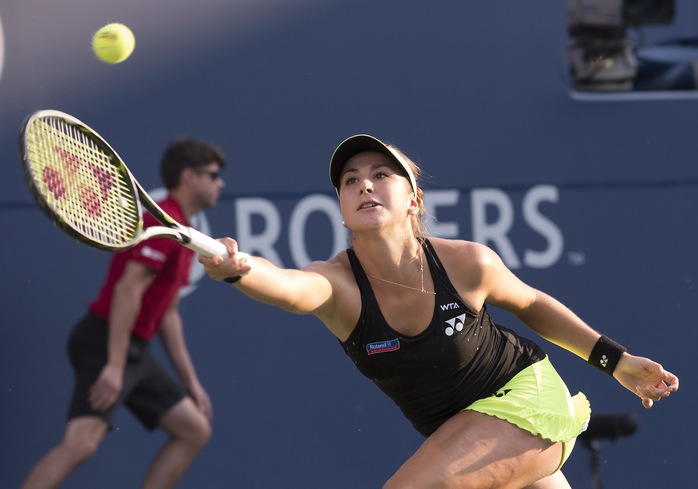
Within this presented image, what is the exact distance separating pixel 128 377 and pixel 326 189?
1.20m

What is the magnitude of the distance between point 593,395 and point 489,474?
2.32 m

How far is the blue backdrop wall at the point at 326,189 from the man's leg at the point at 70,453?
0.22 m

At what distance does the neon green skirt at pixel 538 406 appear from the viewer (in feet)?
11.9

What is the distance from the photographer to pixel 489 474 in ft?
11.6

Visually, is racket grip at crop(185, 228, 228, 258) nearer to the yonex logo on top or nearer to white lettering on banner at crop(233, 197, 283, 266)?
the yonex logo on top

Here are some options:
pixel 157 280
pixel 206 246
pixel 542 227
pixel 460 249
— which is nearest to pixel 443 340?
pixel 460 249

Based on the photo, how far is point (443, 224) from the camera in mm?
5520

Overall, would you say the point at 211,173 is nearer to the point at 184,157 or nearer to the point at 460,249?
the point at 184,157

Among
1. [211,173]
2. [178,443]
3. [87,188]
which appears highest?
[87,188]

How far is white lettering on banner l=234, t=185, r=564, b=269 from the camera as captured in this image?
5.37 metres

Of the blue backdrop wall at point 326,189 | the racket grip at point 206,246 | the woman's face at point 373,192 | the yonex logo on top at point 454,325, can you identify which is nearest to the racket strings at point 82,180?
the racket grip at point 206,246

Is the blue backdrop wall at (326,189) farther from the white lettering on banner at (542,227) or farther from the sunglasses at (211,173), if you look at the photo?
the sunglasses at (211,173)

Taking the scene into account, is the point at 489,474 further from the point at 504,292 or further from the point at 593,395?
the point at 593,395

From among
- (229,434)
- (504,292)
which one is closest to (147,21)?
(229,434)
